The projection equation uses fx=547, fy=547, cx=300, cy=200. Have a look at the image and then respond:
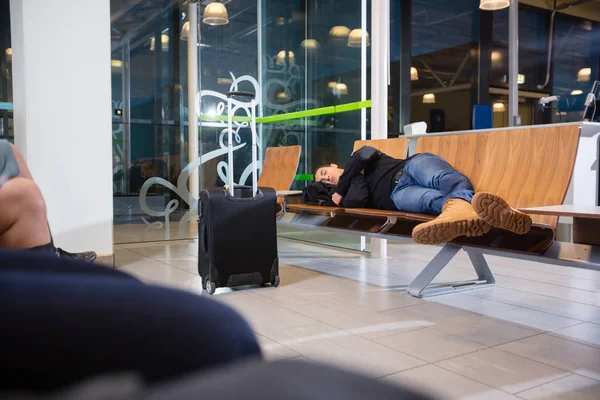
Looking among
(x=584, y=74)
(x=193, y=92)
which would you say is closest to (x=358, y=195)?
(x=193, y=92)

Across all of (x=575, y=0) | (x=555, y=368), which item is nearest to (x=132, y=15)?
(x=555, y=368)

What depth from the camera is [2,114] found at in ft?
18.6

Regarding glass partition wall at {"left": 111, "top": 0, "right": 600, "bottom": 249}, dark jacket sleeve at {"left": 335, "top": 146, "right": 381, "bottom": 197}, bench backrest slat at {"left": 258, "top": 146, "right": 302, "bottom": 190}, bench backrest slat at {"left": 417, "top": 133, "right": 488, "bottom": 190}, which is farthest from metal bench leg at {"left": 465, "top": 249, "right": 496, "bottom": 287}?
bench backrest slat at {"left": 258, "top": 146, "right": 302, "bottom": 190}

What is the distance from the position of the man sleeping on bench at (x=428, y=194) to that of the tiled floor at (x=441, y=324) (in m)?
0.45

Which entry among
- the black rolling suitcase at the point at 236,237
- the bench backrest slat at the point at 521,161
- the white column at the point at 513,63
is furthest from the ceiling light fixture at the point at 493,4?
the black rolling suitcase at the point at 236,237

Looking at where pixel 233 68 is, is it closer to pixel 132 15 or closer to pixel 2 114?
pixel 132 15

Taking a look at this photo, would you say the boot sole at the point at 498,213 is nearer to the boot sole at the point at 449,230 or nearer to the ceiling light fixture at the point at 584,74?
the boot sole at the point at 449,230

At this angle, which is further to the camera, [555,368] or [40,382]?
[555,368]

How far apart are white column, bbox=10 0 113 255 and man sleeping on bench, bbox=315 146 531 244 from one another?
5.65ft

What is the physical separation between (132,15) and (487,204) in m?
5.12

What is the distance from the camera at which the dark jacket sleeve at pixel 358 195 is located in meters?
3.74

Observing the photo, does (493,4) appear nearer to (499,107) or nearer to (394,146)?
(499,107)

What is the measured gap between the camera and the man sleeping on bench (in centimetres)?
235

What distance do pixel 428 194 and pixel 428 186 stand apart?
0.13 metres
